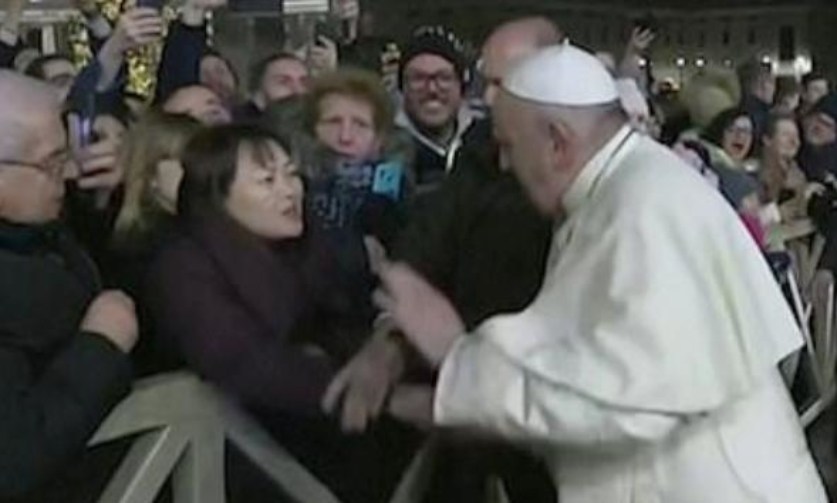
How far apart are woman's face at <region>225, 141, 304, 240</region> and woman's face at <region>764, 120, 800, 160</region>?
16.2 ft

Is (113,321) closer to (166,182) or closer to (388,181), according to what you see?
(166,182)

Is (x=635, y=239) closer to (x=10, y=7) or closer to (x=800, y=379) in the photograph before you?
(x=800, y=379)

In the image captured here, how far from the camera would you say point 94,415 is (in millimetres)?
2779

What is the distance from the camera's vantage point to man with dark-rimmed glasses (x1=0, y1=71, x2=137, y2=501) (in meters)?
2.71

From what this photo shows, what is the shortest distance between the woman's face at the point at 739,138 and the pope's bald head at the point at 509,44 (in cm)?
379

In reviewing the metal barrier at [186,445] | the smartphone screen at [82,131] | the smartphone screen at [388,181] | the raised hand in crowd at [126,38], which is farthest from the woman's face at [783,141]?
the metal barrier at [186,445]

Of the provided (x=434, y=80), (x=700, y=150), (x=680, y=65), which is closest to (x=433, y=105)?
(x=434, y=80)

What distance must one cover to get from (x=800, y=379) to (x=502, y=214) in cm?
356

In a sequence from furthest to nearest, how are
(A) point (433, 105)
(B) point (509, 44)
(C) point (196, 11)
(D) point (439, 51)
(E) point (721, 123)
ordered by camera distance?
(E) point (721, 123) → (C) point (196, 11) → (D) point (439, 51) → (A) point (433, 105) → (B) point (509, 44)

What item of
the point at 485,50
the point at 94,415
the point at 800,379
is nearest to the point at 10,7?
the point at 800,379

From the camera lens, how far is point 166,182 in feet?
13.0

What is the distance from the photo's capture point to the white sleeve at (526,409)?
8.93 feet

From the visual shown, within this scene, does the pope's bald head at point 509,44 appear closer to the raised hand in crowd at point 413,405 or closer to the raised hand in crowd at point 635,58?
the raised hand in crowd at point 413,405

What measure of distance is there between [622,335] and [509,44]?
125cm
